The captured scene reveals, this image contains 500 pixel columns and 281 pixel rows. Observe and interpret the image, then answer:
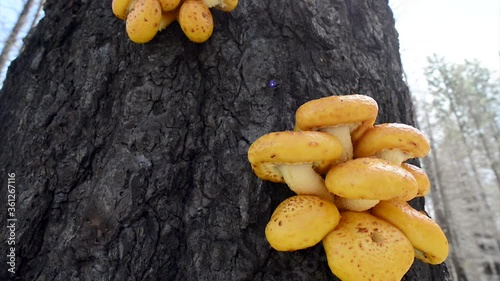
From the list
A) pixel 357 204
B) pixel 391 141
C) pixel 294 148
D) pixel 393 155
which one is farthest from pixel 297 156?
pixel 393 155

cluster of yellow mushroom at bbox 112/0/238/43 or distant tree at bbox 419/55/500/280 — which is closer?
cluster of yellow mushroom at bbox 112/0/238/43

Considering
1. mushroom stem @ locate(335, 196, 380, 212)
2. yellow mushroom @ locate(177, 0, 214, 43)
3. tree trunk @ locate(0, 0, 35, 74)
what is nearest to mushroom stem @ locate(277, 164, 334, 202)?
mushroom stem @ locate(335, 196, 380, 212)

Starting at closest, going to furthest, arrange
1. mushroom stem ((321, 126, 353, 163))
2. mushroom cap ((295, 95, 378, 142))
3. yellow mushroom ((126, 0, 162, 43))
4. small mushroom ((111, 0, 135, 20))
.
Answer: mushroom cap ((295, 95, 378, 142)) → mushroom stem ((321, 126, 353, 163)) → yellow mushroom ((126, 0, 162, 43)) → small mushroom ((111, 0, 135, 20))

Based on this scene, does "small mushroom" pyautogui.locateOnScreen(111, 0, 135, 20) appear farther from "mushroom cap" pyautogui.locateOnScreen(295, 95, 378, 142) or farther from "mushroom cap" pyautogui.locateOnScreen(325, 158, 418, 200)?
"mushroom cap" pyautogui.locateOnScreen(325, 158, 418, 200)

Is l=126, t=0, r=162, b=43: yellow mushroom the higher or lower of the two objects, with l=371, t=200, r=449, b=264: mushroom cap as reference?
higher

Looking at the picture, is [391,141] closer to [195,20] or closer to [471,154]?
[195,20]

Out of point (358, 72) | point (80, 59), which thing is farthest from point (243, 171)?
point (80, 59)

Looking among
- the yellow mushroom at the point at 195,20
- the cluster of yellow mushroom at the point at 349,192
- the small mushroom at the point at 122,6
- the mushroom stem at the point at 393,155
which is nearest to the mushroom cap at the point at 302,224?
the cluster of yellow mushroom at the point at 349,192
